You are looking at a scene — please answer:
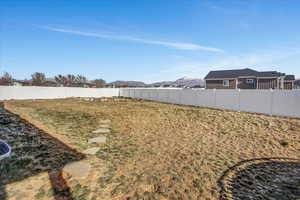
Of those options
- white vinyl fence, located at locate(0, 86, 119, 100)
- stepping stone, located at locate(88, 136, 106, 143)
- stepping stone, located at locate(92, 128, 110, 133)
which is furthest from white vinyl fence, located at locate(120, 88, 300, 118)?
white vinyl fence, located at locate(0, 86, 119, 100)

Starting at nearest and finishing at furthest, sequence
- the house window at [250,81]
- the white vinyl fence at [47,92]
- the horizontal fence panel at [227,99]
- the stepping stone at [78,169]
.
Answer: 1. the stepping stone at [78,169]
2. the horizontal fence panel at [227,99]
3. the white vinyl fence at [47,92]
4. the house window at [250,81]

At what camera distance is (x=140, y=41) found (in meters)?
13.7

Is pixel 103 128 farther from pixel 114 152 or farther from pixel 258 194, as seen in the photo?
pixel 258 194

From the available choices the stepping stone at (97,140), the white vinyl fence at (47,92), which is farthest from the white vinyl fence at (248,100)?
the white vinyl fence at (47,92)

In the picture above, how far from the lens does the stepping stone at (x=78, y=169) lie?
2.30 metres

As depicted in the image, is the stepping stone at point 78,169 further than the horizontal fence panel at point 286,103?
No

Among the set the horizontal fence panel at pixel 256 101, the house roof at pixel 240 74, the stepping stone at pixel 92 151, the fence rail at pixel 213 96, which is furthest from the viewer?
the house roof at pixel 240 74

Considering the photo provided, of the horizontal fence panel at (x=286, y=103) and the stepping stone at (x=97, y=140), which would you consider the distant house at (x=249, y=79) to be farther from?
the stepping stone at (x=97, y=140)

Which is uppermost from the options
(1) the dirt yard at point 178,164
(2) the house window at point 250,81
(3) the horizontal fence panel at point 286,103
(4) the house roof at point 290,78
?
(4) the house roof at point 290,78

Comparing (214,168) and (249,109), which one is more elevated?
(249,109)

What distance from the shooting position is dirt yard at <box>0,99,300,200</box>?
2.01 metres

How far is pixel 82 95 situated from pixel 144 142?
48.8 ft

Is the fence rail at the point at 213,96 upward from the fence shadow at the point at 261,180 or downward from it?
upward

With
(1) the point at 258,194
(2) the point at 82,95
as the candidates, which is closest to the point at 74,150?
(1) the point at 258,194
